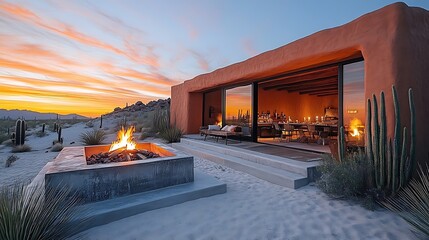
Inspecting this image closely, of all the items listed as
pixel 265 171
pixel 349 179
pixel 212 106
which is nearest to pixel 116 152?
pixel 265 171

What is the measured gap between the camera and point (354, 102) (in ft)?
18.4

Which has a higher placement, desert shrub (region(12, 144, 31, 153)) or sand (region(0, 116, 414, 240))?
desert shrub (region(12, 144, 31, 153))

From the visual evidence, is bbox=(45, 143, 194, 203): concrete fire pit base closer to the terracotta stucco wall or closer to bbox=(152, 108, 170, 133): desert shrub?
the terracotta stucco wall

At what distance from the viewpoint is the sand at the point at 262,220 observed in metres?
2.60

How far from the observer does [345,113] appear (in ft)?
19.0

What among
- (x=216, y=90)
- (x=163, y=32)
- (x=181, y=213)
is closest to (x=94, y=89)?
(x=163, y=32)

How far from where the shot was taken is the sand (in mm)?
2604

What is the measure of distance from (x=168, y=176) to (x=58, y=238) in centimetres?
183

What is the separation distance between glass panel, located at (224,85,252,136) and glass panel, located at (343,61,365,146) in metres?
3.98

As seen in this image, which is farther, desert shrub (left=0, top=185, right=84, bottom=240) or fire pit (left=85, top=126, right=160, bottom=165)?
fire pit (left=85, top=126, right=160, bottom=165)

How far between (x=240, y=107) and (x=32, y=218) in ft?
27.6

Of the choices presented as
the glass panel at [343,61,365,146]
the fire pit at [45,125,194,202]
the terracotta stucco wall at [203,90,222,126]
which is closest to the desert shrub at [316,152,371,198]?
the glass panel at [343,61,365,146]

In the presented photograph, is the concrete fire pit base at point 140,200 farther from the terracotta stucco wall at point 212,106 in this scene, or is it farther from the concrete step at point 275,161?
the terracotta stucco wall at point 212,106

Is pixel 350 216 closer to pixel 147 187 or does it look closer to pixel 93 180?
pixel 147 187
